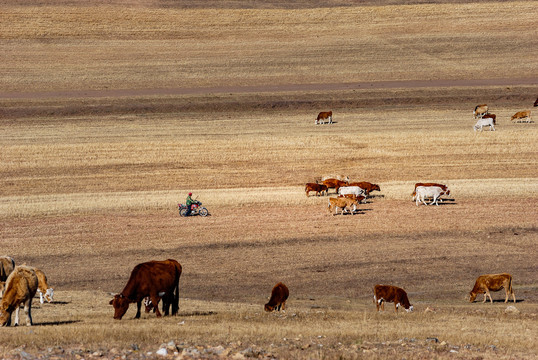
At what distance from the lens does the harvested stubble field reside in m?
17.6

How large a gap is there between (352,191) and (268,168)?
906 cm

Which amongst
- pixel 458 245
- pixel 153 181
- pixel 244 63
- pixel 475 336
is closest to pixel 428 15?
pixel 244 63

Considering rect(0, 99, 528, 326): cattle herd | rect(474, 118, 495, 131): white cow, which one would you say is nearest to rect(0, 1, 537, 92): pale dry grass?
rect(474, 118, 495, 131): white cow

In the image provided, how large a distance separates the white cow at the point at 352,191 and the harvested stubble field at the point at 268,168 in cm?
80

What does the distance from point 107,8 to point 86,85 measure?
75.0 feet

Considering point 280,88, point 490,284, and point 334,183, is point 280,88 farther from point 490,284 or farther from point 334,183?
point 490,284

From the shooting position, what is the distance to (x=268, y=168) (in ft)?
153

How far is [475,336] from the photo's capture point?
16141 millimetres

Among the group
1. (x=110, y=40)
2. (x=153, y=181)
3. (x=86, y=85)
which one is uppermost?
(x=110, y=40)

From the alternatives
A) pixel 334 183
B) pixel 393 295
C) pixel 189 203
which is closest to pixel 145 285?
pixel 393 295

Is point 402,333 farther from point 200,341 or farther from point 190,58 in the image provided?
point 190,58

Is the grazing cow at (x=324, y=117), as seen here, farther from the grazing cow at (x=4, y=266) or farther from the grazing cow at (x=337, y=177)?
the grazing cow at (x=4, y=266)

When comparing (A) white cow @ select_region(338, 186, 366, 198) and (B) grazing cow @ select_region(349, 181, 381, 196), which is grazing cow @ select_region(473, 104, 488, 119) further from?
(A) white cow @ select_region(338, 186, 366, 198)

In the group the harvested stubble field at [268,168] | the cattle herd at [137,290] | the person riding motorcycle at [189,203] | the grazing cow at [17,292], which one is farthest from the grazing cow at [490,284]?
the person riding motorcycle at [189,203]
